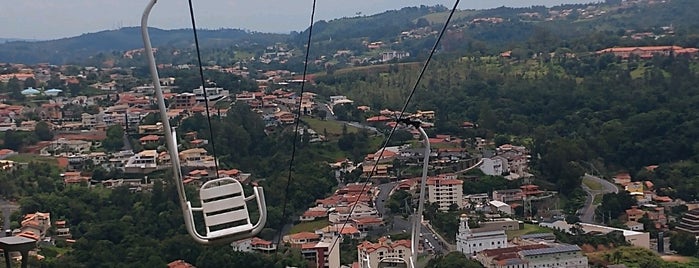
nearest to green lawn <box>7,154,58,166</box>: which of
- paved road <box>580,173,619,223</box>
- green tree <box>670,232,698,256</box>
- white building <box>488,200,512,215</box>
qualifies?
white building <box>488,200,512,215</box>

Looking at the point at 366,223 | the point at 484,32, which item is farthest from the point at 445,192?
the point at 484,32

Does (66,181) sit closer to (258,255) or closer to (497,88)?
(258,255)

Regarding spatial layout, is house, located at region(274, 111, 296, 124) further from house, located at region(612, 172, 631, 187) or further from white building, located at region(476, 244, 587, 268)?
white building, located at region(476, 244, 587, 268)

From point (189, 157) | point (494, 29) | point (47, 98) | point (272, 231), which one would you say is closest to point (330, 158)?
point (189, 157)

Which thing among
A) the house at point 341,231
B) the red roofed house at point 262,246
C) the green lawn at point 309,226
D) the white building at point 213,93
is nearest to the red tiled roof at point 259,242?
the red roofed house at point 262,246

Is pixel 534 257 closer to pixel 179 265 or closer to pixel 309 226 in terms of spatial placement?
pixel 309 226
